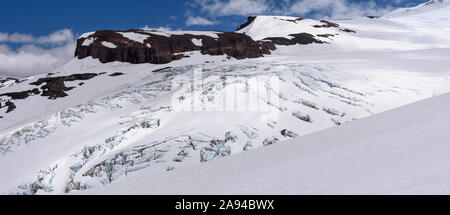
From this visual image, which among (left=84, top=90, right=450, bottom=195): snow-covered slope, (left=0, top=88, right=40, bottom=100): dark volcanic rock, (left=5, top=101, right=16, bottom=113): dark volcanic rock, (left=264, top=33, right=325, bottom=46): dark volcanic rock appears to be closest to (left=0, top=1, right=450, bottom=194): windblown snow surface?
(left=84, top=90, right=450, bottom=195): snow-covered slope

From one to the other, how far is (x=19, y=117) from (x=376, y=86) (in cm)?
2886

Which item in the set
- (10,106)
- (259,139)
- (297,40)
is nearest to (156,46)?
(10,106)

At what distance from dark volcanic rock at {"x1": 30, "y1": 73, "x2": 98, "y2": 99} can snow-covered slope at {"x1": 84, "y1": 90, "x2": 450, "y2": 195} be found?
30372 mm

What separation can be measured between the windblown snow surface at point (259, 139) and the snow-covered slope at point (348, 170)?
0.01 metres

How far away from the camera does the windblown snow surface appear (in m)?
2.33

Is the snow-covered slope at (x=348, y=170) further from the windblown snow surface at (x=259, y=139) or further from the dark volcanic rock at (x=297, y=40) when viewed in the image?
the dark volcanic rock at (x=297, y=40)

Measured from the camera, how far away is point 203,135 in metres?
8.48

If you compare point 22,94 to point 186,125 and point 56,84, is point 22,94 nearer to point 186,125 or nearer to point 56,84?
point 56,84

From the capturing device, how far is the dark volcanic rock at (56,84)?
93.5 ft

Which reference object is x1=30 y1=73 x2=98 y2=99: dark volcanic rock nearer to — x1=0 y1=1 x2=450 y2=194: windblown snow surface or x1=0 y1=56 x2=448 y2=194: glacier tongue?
x1=0 y1=1 x2=450 y2=194: windblown snow surface

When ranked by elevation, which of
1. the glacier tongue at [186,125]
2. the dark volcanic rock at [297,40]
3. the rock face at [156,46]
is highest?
the dark volcanic rock at [297,40]

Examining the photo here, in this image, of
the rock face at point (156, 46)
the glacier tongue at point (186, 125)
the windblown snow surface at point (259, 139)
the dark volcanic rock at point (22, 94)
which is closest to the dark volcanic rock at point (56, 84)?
the dark volcanic rock at point (22, 94)
